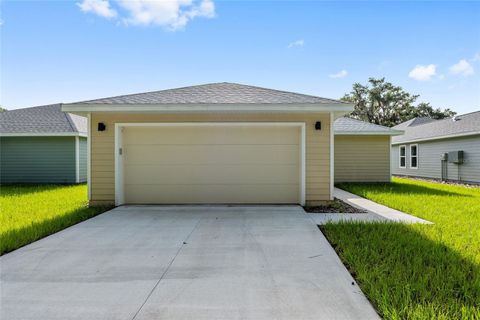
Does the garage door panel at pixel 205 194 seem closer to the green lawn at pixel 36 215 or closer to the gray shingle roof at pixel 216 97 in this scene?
the green lawn at pixel 36 215

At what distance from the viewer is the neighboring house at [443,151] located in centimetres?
1178

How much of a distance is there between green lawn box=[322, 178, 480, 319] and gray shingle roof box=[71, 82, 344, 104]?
10.3 ft

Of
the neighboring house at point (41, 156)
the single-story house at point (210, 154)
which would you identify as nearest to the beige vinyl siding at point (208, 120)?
the single-story house at point (210, 154)

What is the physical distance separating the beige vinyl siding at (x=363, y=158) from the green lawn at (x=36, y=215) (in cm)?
964

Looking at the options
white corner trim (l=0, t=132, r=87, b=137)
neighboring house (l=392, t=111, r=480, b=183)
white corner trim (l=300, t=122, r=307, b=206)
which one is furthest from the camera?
neighboring house (l=392, t=111, r=480, b=183)

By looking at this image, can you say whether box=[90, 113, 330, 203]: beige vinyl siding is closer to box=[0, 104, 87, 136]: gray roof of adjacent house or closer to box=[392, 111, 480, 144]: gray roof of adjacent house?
box=[0, 104, 87, 136]: gray roof of adjacent house

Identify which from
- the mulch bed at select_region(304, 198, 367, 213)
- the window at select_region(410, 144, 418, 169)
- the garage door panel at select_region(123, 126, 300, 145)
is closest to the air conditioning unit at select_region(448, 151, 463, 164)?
the window at select_region(410, 144, 418, 169)

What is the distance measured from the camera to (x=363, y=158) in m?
11.7

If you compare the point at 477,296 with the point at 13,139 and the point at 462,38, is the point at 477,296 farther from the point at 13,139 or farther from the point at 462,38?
the point at 13,139

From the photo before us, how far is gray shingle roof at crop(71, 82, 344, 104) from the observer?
243 inches

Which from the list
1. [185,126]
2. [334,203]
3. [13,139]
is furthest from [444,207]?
[13,139]

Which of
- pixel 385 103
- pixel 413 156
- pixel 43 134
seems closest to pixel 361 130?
pixel 413 156

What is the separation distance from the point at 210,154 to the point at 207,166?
0.32 metres

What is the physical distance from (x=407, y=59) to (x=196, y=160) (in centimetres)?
1390
